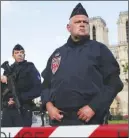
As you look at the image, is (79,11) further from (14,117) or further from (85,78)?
(14,117)

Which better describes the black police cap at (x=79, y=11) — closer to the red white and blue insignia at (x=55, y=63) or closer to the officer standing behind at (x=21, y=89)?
the red white and blue insignia at (x=55, y=63)

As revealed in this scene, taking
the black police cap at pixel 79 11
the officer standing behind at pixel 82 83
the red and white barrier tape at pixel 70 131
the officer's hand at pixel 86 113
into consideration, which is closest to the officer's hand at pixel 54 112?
the officer standing behind at pixel 82 83

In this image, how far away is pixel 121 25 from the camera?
71438 millimetres

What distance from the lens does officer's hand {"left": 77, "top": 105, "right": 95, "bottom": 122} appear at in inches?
91.2

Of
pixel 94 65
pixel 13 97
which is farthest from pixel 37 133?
pixel 13 97

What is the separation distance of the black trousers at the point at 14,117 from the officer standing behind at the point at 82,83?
5.93ft

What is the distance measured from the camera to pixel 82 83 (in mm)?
2406

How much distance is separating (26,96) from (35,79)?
23cm

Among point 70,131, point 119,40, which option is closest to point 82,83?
point 70,131

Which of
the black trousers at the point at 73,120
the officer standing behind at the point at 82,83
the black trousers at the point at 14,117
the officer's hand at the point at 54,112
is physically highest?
the officer standing behind at the point at 82,83

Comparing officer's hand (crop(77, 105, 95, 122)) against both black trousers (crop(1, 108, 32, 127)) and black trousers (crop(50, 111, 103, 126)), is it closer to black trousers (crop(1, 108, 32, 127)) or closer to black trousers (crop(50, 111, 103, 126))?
black trousers (crop(50, 111, 103, 126))

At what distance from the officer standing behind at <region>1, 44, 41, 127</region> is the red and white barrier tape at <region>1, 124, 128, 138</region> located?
2638mm

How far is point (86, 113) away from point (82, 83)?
206mm

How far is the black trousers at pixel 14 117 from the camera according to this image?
4305 mm
